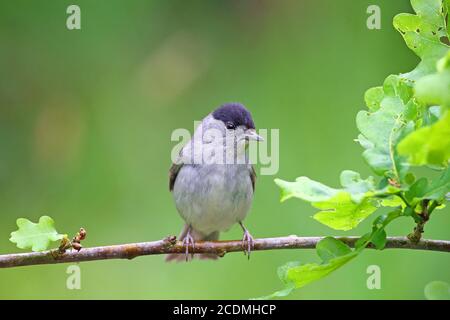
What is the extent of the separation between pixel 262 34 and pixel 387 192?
406 centimetres

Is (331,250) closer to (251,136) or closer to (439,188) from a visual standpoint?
(439,188)

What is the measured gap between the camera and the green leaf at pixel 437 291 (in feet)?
5.14

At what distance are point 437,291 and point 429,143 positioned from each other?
440 mm

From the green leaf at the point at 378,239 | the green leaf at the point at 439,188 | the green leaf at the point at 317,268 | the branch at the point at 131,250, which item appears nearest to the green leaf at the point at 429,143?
the green leaf at the point at 439,188

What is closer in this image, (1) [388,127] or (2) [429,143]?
(2) [429,143]

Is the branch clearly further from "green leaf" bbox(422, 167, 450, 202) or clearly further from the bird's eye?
the bird's eye

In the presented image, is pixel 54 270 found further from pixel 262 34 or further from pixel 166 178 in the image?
pixel 262 34

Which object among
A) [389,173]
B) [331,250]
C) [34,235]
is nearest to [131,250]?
[34,235]

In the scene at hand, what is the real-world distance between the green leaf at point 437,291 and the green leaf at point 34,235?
1.34 meters

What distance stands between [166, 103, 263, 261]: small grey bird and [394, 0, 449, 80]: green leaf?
2.33 meters

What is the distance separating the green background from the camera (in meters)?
5.00

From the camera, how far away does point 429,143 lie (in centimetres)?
132

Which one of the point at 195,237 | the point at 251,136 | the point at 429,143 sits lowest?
the point at 195,237

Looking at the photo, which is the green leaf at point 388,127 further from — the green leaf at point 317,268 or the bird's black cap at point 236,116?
the bird's black cap at point 236,116
